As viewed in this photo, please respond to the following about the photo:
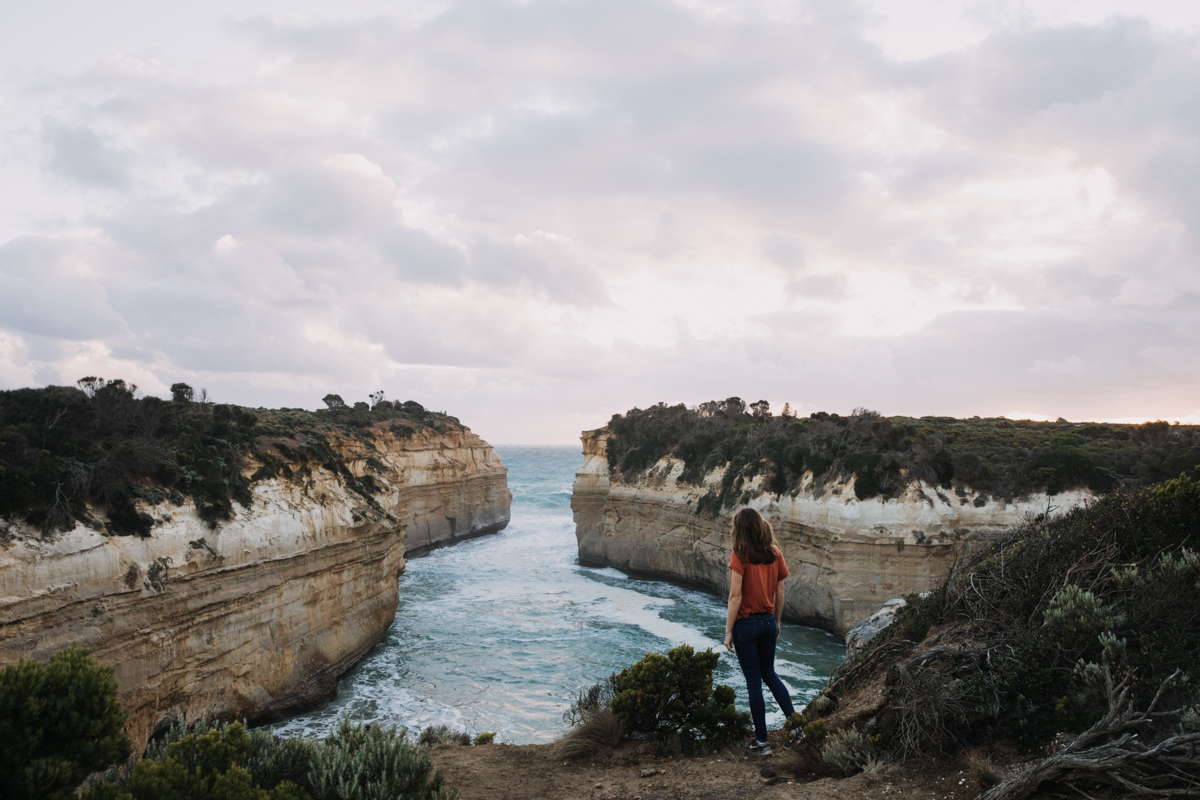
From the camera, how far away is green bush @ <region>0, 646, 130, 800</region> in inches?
121

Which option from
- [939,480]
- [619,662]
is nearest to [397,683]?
[619,662]

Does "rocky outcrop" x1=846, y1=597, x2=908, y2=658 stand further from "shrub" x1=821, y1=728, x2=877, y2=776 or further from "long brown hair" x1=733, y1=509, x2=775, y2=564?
"long brown hair" x1=733, y1=509, x2=775, y2=564

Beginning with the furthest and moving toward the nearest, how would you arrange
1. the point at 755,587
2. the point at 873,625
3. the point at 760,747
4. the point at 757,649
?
the point at 873,625, the point at 760,747, the point at 757,649, the point at 755,587

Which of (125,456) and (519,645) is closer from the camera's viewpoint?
(125,456)

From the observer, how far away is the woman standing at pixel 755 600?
17.5 feet

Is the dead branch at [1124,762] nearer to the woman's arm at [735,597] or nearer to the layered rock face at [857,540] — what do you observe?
the woman's arm at [735,597]

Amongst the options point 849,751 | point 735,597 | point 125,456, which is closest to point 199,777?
point 735,597

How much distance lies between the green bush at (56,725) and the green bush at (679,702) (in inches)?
174

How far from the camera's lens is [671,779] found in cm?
540

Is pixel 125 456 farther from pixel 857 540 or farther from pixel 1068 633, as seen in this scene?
pixel 857 540

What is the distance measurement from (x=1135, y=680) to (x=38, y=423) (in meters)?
16.3

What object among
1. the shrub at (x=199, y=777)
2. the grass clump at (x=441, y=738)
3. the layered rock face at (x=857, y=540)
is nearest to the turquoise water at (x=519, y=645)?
the layered rock face at (x=857, y=540)

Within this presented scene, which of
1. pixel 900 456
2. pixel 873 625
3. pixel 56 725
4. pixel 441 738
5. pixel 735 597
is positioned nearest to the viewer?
pixel 56 725

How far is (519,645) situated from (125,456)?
11.3m
